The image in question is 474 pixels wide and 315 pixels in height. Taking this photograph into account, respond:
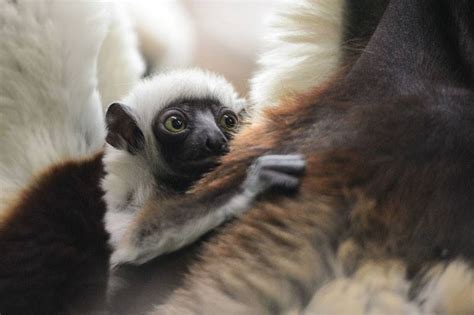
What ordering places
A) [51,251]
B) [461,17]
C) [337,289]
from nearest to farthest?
[337,289]
[461,17]
[51,251]

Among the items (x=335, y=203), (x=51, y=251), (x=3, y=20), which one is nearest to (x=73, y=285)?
(x=51, y=251)

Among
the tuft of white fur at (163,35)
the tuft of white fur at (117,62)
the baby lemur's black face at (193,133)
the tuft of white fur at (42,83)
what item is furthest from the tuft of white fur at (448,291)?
the tuft of white fur at (163,35)

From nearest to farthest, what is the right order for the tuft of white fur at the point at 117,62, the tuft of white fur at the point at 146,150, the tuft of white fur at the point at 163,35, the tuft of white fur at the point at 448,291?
1. the tuft of white fur at the point at 448,291
2. the tuft of white fur at the point at 146,150
3. the tuft of white fur at the point at 117,62
4. the tuft of white fur at the point at 163,35

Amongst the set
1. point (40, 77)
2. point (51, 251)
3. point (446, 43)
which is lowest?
point (51, 251)

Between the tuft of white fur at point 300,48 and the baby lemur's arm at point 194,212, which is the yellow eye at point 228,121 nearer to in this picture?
the tuft of white fur at point 300,48

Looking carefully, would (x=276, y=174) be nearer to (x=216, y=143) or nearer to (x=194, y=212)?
(x=194, y=212)

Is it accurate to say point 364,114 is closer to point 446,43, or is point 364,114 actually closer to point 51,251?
point 446,43

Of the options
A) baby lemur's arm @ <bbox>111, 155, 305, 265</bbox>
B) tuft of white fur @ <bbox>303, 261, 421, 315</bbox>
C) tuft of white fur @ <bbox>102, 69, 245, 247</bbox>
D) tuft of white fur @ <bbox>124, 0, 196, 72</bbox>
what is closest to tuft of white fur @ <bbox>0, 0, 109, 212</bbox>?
tuft of white fur @ <bbox>102, 69, 245, 247</bbox>

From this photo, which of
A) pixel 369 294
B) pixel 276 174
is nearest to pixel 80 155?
pixel 276 174
